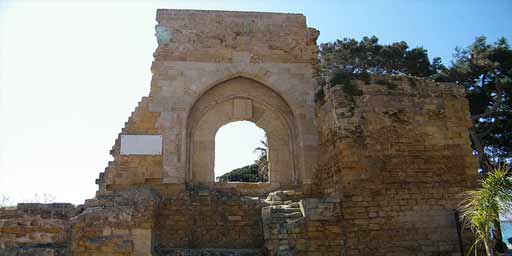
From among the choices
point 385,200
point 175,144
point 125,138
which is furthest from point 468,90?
point 125,138

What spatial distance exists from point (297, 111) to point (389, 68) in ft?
29.2

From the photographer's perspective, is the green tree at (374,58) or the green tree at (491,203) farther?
the green tree at (374,58)

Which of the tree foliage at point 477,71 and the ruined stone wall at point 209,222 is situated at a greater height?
the tree foliage at point 477,71

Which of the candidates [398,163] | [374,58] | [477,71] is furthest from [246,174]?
[398,163]

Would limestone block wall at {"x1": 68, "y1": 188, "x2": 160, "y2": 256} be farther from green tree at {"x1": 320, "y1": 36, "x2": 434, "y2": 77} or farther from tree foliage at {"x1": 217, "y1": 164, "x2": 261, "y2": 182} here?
tree foliage at {"x1": 217, "y1": 164, "x2": 261, "y2": 182}

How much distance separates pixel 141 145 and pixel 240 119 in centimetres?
250

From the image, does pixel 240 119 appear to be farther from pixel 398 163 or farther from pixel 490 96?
pixel 490 96

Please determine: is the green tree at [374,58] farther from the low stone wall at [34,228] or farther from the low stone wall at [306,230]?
the low stone wall at [34,228]

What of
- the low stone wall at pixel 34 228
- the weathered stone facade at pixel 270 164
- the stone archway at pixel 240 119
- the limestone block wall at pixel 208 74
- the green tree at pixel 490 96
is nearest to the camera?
the weathered stone facade at pixel 270 164

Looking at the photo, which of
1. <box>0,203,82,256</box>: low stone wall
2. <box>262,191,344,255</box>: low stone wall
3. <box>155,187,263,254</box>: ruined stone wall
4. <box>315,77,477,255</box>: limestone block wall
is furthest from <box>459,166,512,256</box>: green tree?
<box>0,203,82,256</box>: low stone wall

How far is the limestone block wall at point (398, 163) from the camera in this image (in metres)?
6.96

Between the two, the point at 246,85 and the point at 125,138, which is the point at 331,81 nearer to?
the point at 246,85

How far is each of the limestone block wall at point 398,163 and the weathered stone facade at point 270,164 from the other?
0.07ft

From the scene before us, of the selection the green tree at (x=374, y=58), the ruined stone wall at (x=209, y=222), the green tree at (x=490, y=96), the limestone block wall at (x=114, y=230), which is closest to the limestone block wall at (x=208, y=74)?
the ruined stone wall at (x=209, y=222)
